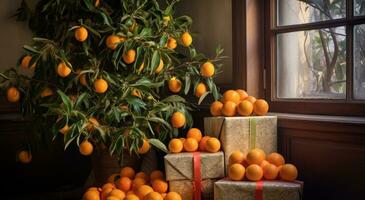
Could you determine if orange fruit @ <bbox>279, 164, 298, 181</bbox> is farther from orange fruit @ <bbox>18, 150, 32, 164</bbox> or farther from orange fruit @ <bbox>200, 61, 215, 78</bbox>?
orange fruit @ <bbox>18, 150, 32, 164</bbox>

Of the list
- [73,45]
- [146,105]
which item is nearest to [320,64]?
[146,105]

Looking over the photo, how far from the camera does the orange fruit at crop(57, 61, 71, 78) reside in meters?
1.52

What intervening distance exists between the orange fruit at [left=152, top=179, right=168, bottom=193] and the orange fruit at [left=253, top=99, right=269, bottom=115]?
461 mm

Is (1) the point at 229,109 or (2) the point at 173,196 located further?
(1) the point at 229,109

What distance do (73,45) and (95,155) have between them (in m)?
0.51

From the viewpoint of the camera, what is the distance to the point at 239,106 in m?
1.58

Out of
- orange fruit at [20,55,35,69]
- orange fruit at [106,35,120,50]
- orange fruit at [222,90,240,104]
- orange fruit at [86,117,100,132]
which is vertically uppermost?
orange fruit at [106,35,120,50]

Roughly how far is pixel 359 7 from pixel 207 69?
0.62 m

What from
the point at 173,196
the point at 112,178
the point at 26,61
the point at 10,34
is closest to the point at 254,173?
the point at 173,196

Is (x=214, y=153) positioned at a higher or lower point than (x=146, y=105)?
lower

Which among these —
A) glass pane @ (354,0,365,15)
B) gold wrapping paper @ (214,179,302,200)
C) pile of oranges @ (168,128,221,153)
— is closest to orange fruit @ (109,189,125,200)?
pile of oranges @ (168,128,221,153)

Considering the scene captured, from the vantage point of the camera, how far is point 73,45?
5.54 feet

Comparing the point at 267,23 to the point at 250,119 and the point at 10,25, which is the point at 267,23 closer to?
the point at 250,119

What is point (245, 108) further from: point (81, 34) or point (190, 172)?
point (81, 34)
